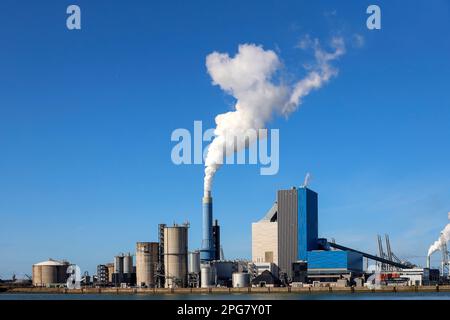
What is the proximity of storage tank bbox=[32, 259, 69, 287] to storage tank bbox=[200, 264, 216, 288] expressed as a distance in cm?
4591

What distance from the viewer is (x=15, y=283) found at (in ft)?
626

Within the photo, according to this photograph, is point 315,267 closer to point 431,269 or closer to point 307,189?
point 307,189

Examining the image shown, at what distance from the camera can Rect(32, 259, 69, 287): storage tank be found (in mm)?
181875

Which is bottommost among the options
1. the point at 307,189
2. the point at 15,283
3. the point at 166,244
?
the point at 15,283

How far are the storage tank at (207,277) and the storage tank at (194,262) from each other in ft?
25.7

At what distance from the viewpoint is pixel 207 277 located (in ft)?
507

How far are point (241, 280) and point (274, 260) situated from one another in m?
12.7

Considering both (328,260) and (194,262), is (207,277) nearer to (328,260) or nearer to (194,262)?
(194,262)

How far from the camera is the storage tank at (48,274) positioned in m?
182

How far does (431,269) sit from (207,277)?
190 feet
